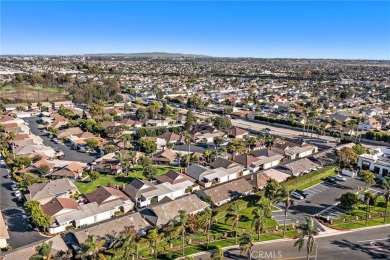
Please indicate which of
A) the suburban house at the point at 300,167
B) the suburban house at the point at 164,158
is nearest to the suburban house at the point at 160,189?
the suburban house at the point at 164,158

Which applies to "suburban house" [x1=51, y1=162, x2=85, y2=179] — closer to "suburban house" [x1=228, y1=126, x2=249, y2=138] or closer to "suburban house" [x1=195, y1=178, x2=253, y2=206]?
"suburban house" [x1=195, y1=178, x2=253, y2=206]

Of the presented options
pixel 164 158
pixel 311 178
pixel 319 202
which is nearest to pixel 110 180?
pixel 164 158

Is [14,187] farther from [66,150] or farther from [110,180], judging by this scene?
[66,150]

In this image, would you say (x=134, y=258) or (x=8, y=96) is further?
(x=8, y=96)

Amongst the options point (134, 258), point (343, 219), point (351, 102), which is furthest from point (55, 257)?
point (351, 102)

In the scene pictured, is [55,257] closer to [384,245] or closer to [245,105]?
[384,245]

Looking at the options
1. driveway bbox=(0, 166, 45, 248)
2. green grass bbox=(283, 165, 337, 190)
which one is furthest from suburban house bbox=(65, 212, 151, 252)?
A: green grass bbox=(283, 165, 337, 190)
